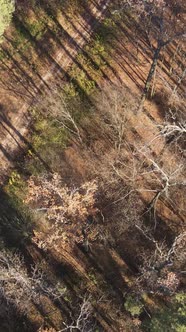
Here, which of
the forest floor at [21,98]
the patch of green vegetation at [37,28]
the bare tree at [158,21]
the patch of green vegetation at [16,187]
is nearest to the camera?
the patch of green vegetation at [16,187]

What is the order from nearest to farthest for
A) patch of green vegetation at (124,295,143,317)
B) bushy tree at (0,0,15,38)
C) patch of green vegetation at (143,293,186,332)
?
patch of green vegetation at (143,293,186,332), patch of green vegetation at (124,295,143,317), bushy tree at (0,0,15,38)

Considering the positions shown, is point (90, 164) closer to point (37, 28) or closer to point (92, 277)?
point (92, 277)

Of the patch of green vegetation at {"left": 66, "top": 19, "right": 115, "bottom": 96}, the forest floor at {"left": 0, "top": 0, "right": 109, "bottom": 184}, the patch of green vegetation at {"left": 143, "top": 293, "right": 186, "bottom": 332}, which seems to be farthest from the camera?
the patch of green vegetation at {"left": 66, "top": 19, "right": 115, "bottom": 96}

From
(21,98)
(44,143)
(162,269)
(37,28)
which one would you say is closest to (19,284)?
(162,269)

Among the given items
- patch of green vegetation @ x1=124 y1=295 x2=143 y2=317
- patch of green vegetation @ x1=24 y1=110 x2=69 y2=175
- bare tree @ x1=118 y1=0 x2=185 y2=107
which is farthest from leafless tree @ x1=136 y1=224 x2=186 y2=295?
bare tree @ x1=118 y1=0 x2=185 y2=107

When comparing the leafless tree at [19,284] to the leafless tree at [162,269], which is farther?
the leafless tree at [162,269]

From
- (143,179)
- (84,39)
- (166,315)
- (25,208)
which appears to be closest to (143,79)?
(84,39)

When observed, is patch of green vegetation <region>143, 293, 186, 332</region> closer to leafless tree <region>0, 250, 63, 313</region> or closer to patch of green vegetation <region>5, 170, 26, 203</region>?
leafless tree <region>0, 250, 63, 313</region>

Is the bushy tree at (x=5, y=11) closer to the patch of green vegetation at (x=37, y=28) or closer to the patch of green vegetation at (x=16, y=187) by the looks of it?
the patch of green vegetation at (x=37, y=28)

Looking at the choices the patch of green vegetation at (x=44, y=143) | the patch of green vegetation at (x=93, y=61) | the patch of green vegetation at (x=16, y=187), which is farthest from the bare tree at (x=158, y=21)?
the patch of green vegetation at (x=16, y=187)
